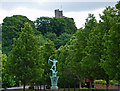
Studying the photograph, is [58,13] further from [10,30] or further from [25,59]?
[25,59]

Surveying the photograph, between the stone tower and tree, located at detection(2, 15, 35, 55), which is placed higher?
the stone tower

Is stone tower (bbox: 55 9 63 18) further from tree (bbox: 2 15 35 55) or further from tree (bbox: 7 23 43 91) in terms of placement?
tree (bbox: 7 23 43 91)

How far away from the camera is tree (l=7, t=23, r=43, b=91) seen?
36625 mm

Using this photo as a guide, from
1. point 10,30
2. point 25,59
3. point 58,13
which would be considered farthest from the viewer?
point 58,13

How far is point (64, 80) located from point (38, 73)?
13.6 m

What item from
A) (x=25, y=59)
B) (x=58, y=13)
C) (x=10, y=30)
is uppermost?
(x=58, y=13)

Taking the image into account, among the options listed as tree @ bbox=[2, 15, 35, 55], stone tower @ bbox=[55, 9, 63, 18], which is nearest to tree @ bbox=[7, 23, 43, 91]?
tree @ bbox=[2, 15, 35, 55]

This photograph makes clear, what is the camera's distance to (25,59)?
3709 centimetres

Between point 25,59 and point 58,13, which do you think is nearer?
point 25,59

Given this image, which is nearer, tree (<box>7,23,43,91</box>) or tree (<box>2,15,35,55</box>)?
tree (<box>7,23,43,91</box>)

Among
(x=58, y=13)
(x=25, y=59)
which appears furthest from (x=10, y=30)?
(x=58, y=13)

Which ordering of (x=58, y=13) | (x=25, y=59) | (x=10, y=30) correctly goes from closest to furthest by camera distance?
(x=25, y=59) < (x=10, y=30) < (x=58, y=13)

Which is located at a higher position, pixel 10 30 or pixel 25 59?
pixel 10 30

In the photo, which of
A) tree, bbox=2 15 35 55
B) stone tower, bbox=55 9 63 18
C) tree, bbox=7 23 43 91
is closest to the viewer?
tree, bbox=7 23 43 91
